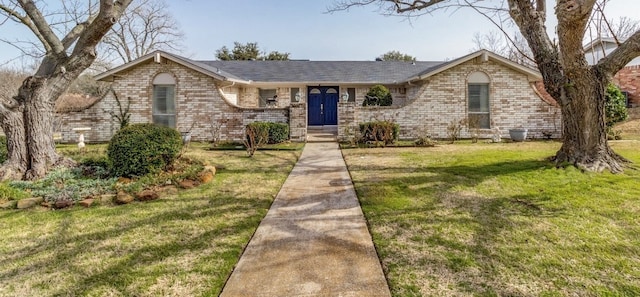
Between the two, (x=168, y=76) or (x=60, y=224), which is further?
(x=168, y=76)

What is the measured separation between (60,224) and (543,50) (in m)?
8.98

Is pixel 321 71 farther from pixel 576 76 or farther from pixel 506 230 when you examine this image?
pixel 506 230

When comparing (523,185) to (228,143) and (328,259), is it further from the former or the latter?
(228,143)

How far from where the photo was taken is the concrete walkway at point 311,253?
8.72 feet

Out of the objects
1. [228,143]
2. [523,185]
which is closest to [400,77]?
[228,143]

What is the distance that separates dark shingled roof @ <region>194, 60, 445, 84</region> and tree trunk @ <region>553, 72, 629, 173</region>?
10.9 m

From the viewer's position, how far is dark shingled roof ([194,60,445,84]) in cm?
1866

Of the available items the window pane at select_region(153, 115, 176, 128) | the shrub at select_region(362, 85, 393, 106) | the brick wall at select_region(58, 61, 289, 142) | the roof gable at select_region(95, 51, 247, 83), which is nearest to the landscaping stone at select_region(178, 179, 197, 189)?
the brick wall at select_region(58, 61, 289, 142)

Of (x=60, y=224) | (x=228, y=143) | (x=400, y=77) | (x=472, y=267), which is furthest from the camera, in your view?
(x=400, y=77)

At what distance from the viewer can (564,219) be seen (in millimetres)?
4156

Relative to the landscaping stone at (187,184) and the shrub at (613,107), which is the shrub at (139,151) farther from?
the shrub at (613,107)

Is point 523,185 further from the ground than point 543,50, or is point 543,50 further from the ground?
point 543,50

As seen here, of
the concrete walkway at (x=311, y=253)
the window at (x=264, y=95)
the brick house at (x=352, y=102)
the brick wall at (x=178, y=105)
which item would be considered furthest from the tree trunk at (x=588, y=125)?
the window at (x=264, y=95)

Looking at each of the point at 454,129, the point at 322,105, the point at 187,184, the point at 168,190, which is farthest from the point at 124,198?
the point at 322,105
